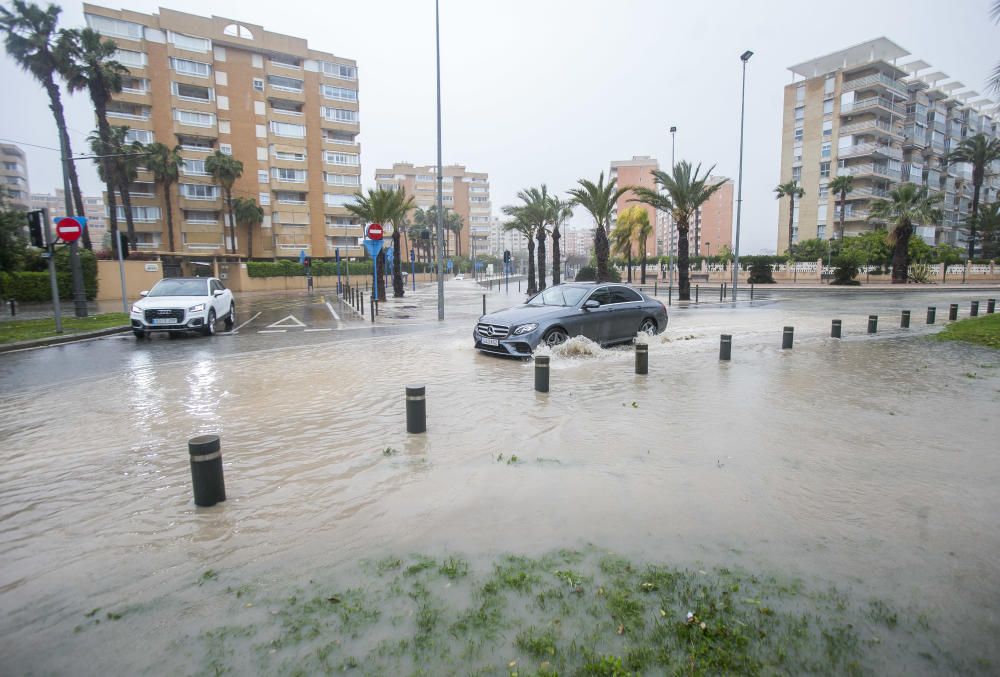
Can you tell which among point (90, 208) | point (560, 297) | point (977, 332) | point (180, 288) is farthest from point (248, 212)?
point (90, 208)

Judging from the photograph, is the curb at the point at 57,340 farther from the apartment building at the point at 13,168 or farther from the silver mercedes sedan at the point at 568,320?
the apartment building at the point at 13,168

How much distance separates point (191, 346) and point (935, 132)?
95.7 meters

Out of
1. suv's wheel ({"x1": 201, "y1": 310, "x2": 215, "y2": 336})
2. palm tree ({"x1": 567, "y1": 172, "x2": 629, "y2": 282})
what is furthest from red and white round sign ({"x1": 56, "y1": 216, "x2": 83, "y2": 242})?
palm tree ({"x1": 567, "y1": 172, "x2": 629, "y2": 282})

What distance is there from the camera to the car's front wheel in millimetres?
10297

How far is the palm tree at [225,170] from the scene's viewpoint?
50.8 meters

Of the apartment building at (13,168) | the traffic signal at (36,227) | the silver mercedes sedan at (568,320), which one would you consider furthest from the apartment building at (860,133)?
the apartment building at (13,168)

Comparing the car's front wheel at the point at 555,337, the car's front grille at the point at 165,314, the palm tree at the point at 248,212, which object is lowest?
the car's front wheel at the point at 555,337

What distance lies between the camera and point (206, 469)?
13.6 ft

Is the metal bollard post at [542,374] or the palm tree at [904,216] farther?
the palm tree at [904,216]

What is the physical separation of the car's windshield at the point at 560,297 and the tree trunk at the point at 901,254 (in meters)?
43.9

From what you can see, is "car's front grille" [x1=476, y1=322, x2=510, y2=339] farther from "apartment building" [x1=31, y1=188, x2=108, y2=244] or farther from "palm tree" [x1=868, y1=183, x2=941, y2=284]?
"apartment building" [x1=31, y1=188, x2=108, y2=244]

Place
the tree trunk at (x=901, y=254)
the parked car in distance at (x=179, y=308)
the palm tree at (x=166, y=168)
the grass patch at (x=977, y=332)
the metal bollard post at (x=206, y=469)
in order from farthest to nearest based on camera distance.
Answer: the palm tree at (x=166, y=168)
the tree trunk at (x=901, y=254)
the parked car in distance at (x=179, y=308)
the grass patch at (x=977, y=332)
the metal bollard post at (x=206, y=469)

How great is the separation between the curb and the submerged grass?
13658 millimetres

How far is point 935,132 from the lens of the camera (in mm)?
74250
